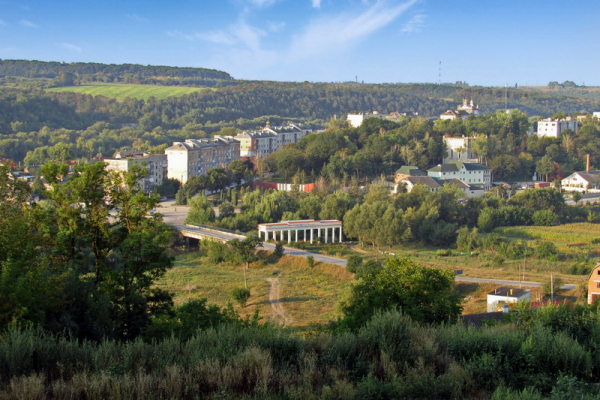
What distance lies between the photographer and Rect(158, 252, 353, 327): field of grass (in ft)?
55.3

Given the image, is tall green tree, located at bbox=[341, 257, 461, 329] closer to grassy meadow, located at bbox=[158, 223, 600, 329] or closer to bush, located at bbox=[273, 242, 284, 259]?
grassy meadow, located at bbox=[158, 223, 600, 329]

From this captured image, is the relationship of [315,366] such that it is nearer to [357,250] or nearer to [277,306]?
[277,306]

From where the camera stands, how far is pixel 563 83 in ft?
505

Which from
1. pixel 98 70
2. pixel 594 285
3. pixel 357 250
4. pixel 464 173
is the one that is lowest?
pixel 357 250

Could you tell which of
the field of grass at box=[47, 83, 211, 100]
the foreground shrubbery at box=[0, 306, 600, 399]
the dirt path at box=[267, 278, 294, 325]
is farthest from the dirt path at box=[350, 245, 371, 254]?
the field of grass at box=[47, 83, 211, 100]

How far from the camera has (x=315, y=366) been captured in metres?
5.56

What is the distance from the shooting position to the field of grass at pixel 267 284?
16.9 metres

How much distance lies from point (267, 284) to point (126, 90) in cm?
6538

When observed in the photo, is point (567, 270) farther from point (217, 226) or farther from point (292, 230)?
point (217, 226)

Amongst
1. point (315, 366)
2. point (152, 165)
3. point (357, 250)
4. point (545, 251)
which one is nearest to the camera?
point (315, 366)

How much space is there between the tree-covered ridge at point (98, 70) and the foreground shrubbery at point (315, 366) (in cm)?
8813

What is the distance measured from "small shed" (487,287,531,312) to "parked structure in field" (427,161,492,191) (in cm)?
2109

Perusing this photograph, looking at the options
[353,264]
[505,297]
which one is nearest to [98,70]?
[353,264]

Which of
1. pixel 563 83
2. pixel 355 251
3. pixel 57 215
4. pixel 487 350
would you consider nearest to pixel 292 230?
pixel 355 251
